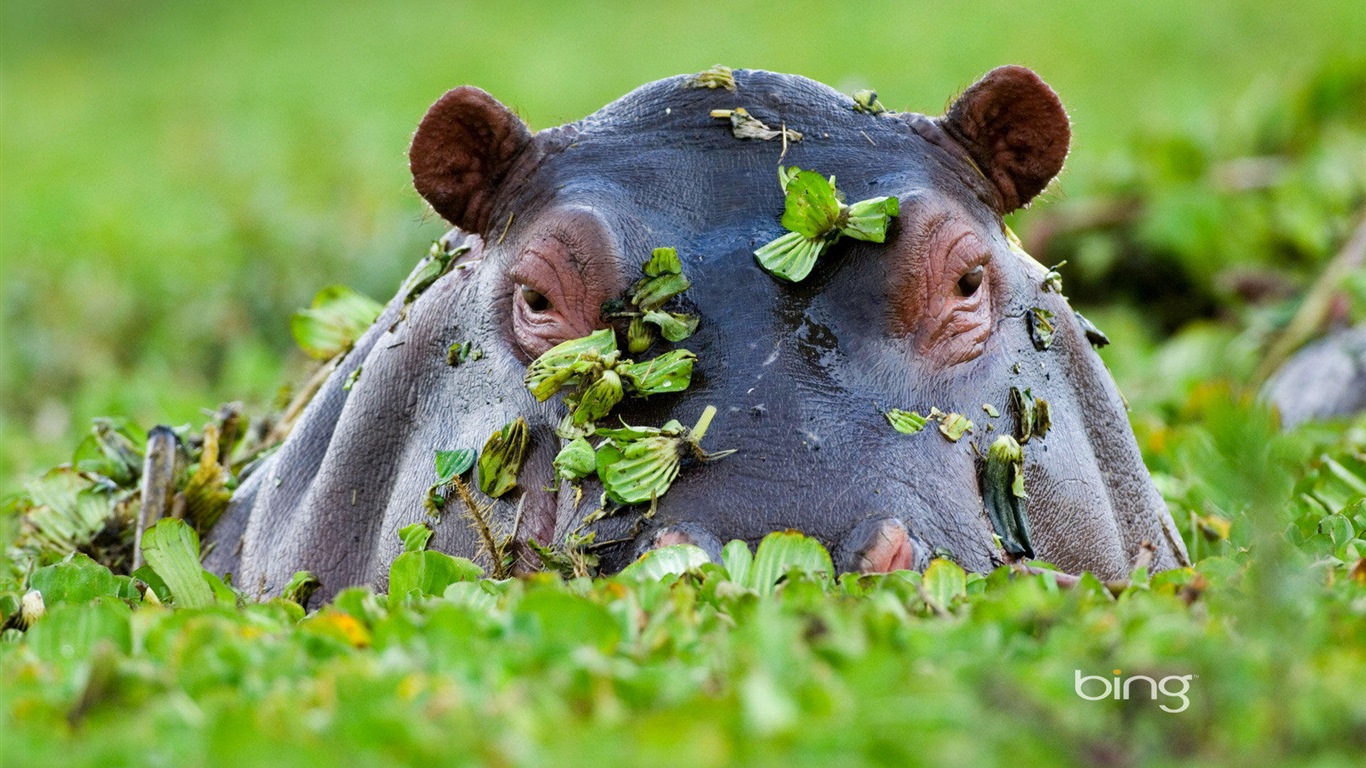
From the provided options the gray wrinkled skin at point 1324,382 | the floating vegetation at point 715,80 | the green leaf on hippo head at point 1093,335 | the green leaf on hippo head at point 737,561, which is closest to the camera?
the green leaf on hippo head at point 737,561

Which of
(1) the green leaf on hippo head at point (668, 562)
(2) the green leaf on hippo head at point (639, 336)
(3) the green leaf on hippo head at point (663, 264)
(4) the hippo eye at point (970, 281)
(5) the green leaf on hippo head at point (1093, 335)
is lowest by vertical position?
(1) the green leaf on hippo head at point (668, 562)

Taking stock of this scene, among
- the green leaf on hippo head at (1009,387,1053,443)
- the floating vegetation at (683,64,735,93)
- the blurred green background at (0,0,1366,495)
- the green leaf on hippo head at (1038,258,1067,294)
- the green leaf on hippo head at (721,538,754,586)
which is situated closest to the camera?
the green leaf on hippo head at (721,538,754,586)

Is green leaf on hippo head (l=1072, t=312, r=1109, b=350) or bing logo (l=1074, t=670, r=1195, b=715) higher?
green leaf on hippo head (l=1072, t=312, r=1109, b=350)

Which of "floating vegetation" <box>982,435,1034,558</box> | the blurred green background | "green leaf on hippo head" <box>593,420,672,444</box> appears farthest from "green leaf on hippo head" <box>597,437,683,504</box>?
the blurred green background

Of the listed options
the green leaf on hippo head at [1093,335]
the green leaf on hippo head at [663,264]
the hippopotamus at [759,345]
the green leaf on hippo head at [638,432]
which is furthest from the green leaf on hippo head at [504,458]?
the green leaf on hippo head at [1093,335]

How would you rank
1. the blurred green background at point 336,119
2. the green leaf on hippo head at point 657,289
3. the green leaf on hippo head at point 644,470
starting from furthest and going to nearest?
the blurred green background at point 336,119 < the green leaf on hippo head at point 657,289 < the green leaf on hippo head at point 644,470

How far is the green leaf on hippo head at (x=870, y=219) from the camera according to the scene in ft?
10.3

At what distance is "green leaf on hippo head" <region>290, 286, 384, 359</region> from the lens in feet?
15.2

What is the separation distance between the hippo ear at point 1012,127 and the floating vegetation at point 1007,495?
672 mm

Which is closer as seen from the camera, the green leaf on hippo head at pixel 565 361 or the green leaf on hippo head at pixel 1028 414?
the green leaf on hippo head at pixel 565 361

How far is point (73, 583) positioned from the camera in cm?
318

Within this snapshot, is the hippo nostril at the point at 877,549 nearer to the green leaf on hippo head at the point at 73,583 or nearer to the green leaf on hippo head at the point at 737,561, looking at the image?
the green leaf on hippo head at the point at 737,561

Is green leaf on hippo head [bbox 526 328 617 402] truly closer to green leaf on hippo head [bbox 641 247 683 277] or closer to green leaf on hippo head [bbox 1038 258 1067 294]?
green leaf on hippo head [bbox 641 247 683 277]

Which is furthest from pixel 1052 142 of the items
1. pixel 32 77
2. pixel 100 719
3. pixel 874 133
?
pixel 32 77
